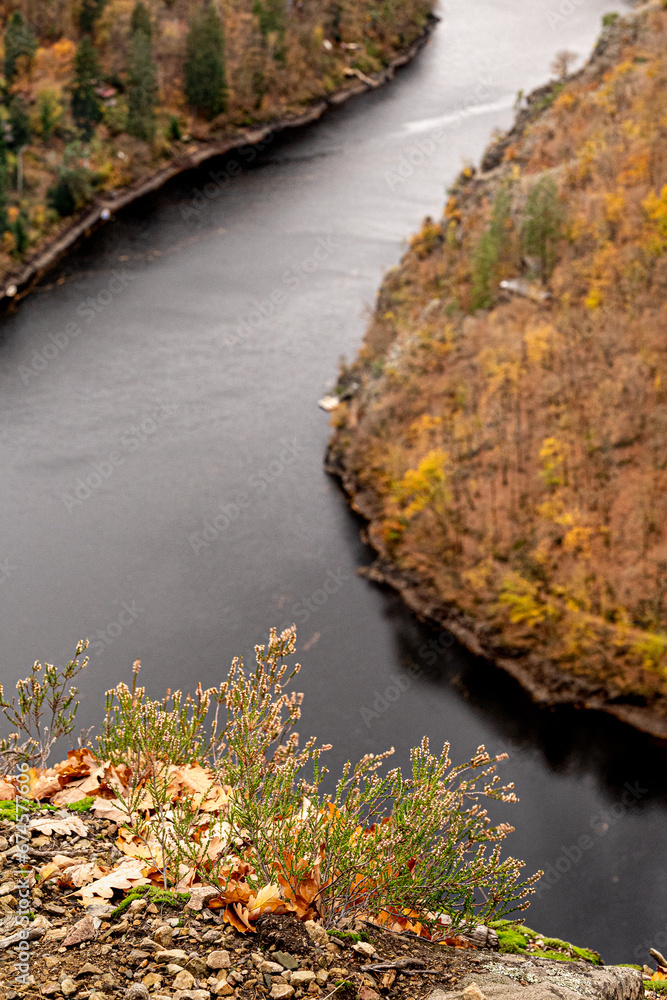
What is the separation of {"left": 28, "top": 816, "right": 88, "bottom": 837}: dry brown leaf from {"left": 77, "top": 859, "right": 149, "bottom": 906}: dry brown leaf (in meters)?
0.66

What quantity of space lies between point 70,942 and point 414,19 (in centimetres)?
11351

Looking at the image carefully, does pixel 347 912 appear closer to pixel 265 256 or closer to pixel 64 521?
pixel 64 521

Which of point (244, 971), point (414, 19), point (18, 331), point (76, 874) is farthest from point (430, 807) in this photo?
point (414, 19)

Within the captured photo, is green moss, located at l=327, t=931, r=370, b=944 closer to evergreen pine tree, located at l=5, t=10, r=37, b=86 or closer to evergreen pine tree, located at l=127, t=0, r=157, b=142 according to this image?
evergreen pine tree, located at l=127, t=0, r=157, b=142

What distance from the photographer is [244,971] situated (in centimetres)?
727

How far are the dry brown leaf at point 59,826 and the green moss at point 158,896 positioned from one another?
1022 millimetres

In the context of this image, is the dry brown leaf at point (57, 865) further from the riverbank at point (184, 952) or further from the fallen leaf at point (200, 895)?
the fallen leaf at point (200, 895)

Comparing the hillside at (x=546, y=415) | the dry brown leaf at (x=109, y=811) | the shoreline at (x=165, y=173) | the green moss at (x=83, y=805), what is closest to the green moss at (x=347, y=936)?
the dry brown leaf at (x=109, y=811)

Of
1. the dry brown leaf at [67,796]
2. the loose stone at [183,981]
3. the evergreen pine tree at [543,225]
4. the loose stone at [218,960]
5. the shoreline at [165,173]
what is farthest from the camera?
the shoreline at [165,173]

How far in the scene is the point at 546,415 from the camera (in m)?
43.6

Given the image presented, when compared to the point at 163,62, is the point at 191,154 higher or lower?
lower

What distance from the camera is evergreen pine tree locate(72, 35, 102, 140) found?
3014 inches

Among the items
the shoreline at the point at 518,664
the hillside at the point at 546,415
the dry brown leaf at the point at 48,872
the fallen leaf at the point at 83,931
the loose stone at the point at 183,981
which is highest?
the fallen leaf at the point at 83,931

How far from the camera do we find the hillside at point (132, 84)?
72.0m
